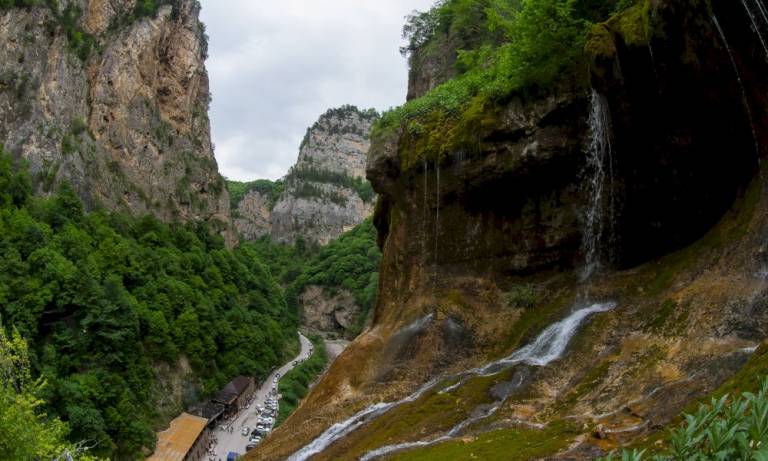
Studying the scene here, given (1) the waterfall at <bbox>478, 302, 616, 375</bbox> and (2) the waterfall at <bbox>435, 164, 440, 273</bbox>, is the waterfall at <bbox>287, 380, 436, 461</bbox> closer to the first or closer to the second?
(1) the waterfall at <bbox>478, 302, 616, 375</bbox>

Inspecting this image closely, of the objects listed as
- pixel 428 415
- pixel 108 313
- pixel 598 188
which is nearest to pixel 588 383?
pixel 428 415

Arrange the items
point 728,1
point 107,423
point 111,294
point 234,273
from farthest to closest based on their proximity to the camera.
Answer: point 234,273, point 111,294, point 107,423, point 728,1

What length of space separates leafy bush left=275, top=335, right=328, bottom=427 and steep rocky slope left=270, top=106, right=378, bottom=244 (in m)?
84.8

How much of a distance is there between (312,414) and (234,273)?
63280 mm

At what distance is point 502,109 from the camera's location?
1972 centimetres

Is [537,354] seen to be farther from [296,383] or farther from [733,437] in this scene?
[296,383]

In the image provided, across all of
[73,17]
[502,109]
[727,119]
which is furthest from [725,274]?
[73,17]

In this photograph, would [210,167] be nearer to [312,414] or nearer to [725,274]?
[312,414]

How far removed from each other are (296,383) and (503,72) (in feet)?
152

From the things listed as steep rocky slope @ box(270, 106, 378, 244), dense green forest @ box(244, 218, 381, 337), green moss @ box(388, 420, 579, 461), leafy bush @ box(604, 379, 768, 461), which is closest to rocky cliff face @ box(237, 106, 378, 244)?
steep rocky slope @ box(270, 106, 378, 244)

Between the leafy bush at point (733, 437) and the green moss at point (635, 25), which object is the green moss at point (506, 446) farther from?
the green moss at point (635, 25)

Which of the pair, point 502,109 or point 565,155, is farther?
point 502,109

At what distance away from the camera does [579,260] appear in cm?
1888

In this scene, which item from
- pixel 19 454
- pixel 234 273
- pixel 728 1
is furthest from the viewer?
pixel 234 273
